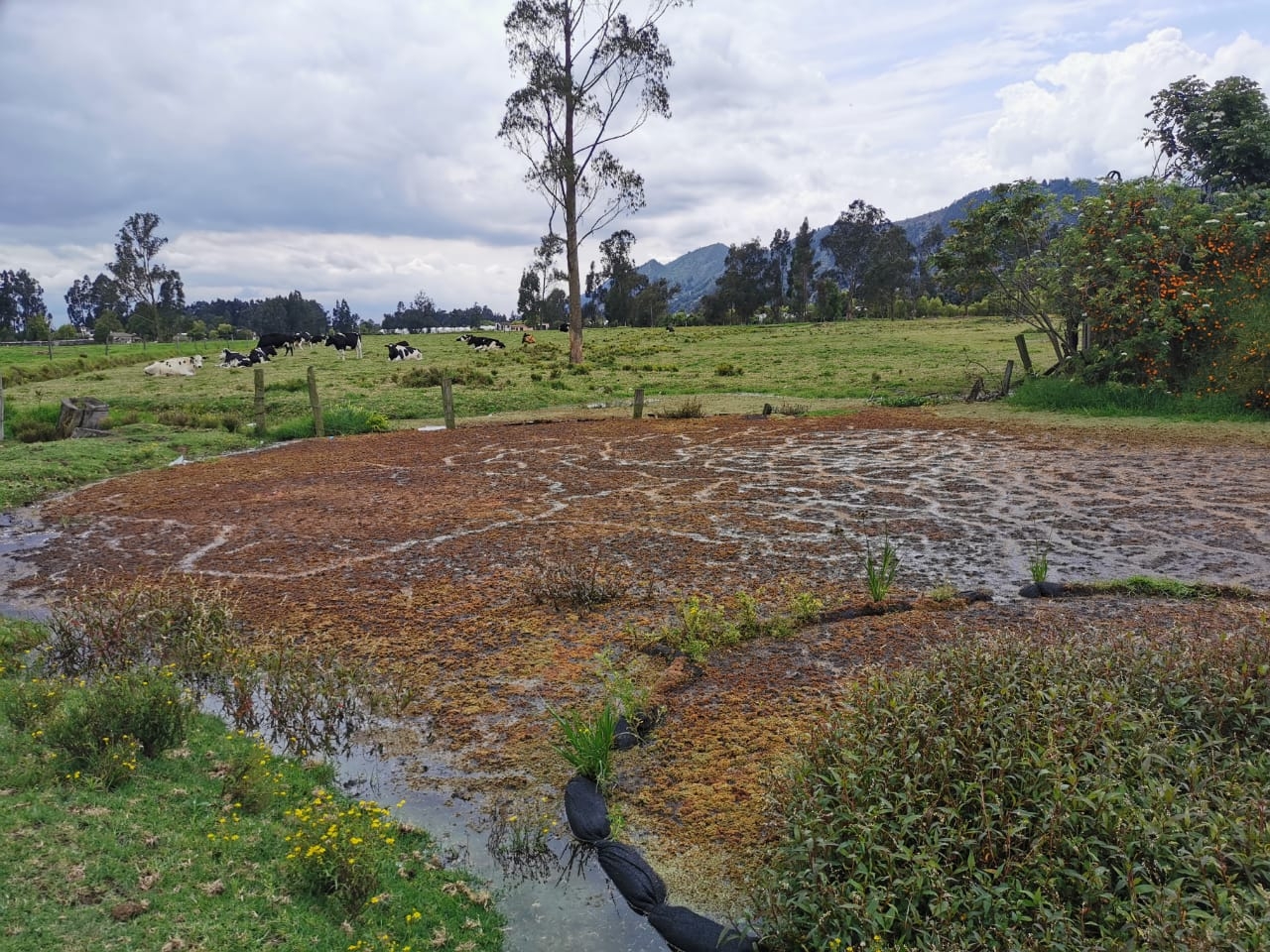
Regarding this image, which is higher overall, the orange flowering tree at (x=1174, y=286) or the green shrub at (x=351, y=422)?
the orange flowering tree at (x=1174, y=286)

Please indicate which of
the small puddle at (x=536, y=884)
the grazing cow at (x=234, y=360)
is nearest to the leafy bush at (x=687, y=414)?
the small puddle at (x=536, y=884)

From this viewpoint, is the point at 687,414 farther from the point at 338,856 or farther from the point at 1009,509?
the point at 338,856

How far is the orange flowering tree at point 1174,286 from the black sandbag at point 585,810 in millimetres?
18758

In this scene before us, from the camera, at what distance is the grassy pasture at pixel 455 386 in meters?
18.1

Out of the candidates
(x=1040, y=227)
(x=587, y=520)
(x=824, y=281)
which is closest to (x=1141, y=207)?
(x=1040, y=227)

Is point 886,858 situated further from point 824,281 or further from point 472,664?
point 824,281

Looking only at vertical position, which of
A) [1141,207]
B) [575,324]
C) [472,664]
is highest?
[1141,207]

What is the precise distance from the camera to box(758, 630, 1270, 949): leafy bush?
10.4 feet

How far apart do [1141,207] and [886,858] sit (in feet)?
71.3

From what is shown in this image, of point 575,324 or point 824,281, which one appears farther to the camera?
point 824,281

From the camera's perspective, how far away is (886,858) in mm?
3572

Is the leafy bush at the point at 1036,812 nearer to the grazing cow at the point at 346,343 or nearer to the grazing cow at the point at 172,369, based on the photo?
the grazing cow at the point at 172,369

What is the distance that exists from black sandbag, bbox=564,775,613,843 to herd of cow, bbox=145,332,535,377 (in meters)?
35.3

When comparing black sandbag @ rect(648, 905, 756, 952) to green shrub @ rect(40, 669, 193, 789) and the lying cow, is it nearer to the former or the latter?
green shrub @ rect(40, 669, 193, 789)
